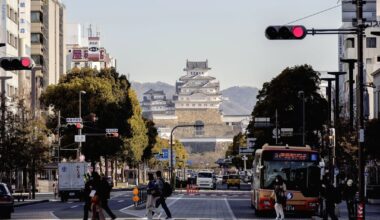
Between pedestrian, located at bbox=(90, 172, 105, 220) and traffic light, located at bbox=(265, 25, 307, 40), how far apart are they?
897 centimetres

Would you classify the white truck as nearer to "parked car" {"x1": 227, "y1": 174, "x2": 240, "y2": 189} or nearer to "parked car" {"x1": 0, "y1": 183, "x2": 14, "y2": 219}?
"parked car" {"x1": 0, "y1": 183, "x2": 14, "y2": 219}

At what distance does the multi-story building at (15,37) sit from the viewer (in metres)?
99.4

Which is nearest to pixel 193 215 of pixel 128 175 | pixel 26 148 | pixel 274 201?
pixel 274 201

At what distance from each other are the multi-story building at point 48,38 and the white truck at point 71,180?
1975 inches

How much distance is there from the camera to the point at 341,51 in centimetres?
15550

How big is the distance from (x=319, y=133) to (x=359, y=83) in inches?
3075

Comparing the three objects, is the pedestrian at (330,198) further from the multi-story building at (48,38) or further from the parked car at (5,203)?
the multi-story building at (48,38)

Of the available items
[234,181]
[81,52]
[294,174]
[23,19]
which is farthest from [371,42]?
[294,174]

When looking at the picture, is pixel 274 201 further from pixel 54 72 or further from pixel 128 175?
pixel 128 175

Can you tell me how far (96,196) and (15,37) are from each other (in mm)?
73528

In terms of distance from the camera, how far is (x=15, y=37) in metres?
107

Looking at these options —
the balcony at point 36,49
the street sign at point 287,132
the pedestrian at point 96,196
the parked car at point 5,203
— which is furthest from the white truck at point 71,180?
the balcony at point 36,49

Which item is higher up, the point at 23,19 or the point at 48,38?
the point at 48,38

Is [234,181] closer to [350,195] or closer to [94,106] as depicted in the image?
[94,106]
